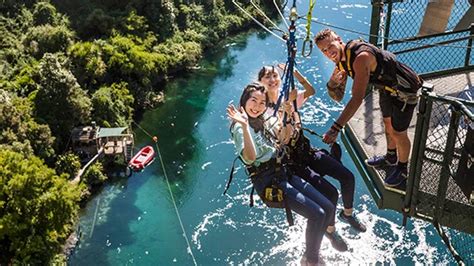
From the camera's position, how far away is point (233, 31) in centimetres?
4069

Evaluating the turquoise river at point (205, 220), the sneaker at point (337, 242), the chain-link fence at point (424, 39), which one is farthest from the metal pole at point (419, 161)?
the turquoise river at point (205, 220)

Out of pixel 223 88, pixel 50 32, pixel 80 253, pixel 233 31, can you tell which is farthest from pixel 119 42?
pixel 80 253

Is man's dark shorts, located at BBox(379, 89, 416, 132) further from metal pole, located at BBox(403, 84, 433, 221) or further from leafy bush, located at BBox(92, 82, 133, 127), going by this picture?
leafy bush, located at BBox(92, 82, 133, 127)

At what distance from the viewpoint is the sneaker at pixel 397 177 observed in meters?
5.74

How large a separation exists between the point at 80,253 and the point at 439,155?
59.1 ft

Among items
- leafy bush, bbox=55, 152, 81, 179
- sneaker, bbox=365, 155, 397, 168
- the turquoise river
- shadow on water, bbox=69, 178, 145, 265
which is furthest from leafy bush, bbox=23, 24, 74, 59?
sneaker, bbox=365, 155, 397, 168

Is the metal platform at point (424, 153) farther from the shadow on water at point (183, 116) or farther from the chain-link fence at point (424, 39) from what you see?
the shadow on water at point (183, 116)

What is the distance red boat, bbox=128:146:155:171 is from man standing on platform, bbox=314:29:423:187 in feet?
67.0

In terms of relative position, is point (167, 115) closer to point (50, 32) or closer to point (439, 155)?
point (50, 32)

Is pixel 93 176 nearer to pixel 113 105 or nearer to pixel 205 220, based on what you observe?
pixel 113 105

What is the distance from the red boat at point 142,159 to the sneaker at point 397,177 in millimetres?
20422

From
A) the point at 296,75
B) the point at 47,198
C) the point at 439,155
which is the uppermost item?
the point at 296,75

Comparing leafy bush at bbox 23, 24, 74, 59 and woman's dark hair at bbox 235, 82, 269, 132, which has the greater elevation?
woman's dark hair at bbox 235, 82, 269, 132

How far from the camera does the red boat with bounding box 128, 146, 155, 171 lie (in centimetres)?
2547
